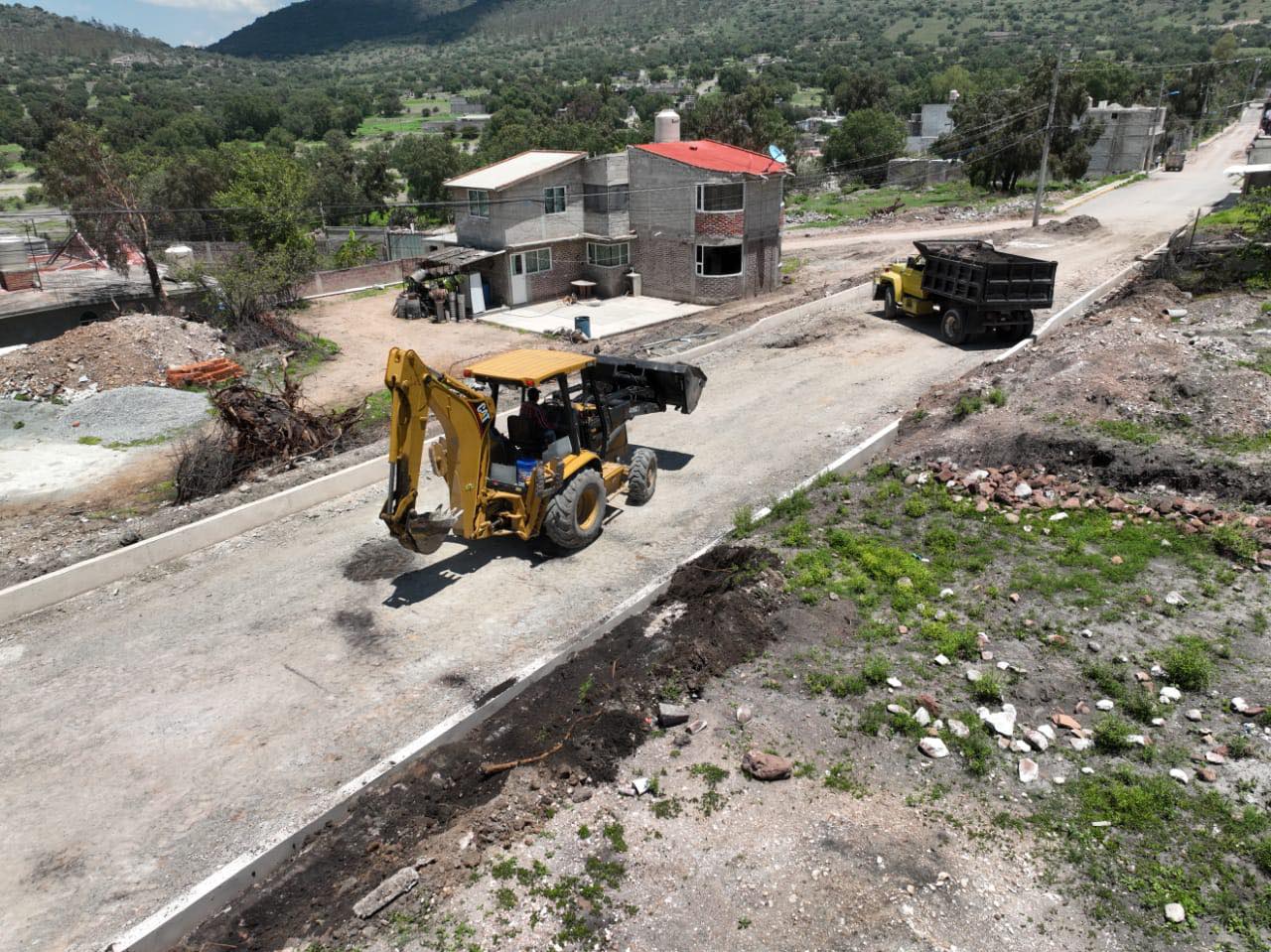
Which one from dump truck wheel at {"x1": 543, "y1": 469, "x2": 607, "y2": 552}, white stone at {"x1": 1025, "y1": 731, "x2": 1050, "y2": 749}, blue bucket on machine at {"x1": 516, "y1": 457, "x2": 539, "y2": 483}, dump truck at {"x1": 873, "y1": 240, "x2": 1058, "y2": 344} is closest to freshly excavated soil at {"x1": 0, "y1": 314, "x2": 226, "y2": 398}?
blue bucket on machine at {"x1": 516, "y1": 457, "x2": 539, "y2": 483}

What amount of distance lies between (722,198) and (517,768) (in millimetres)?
25008

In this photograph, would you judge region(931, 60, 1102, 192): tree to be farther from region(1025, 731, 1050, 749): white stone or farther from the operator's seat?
region(1025, 731, 1050, 749): white stone

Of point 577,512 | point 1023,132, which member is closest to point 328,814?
point 577,512

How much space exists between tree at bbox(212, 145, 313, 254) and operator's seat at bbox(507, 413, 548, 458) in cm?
2355

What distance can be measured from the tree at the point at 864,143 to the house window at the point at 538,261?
44.9 m

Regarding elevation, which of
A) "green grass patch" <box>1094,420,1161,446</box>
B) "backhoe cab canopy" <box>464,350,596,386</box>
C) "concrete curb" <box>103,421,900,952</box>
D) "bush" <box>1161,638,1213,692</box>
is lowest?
"concrete curb" <box>103,421,900,952</box>

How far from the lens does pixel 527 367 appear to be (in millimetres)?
11586

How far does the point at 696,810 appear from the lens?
7109 millimetres

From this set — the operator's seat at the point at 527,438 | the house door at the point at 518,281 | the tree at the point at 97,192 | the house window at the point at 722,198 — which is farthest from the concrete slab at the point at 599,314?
the operator's seat at the point at 527,438

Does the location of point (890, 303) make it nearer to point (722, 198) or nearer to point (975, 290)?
point (975, 290)

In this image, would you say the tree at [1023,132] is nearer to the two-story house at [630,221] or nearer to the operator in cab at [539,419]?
the two-story house at [630,221]

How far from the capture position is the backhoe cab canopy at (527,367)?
37.0 ft

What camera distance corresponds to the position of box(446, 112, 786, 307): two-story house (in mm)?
29391

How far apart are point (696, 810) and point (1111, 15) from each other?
787 ft
